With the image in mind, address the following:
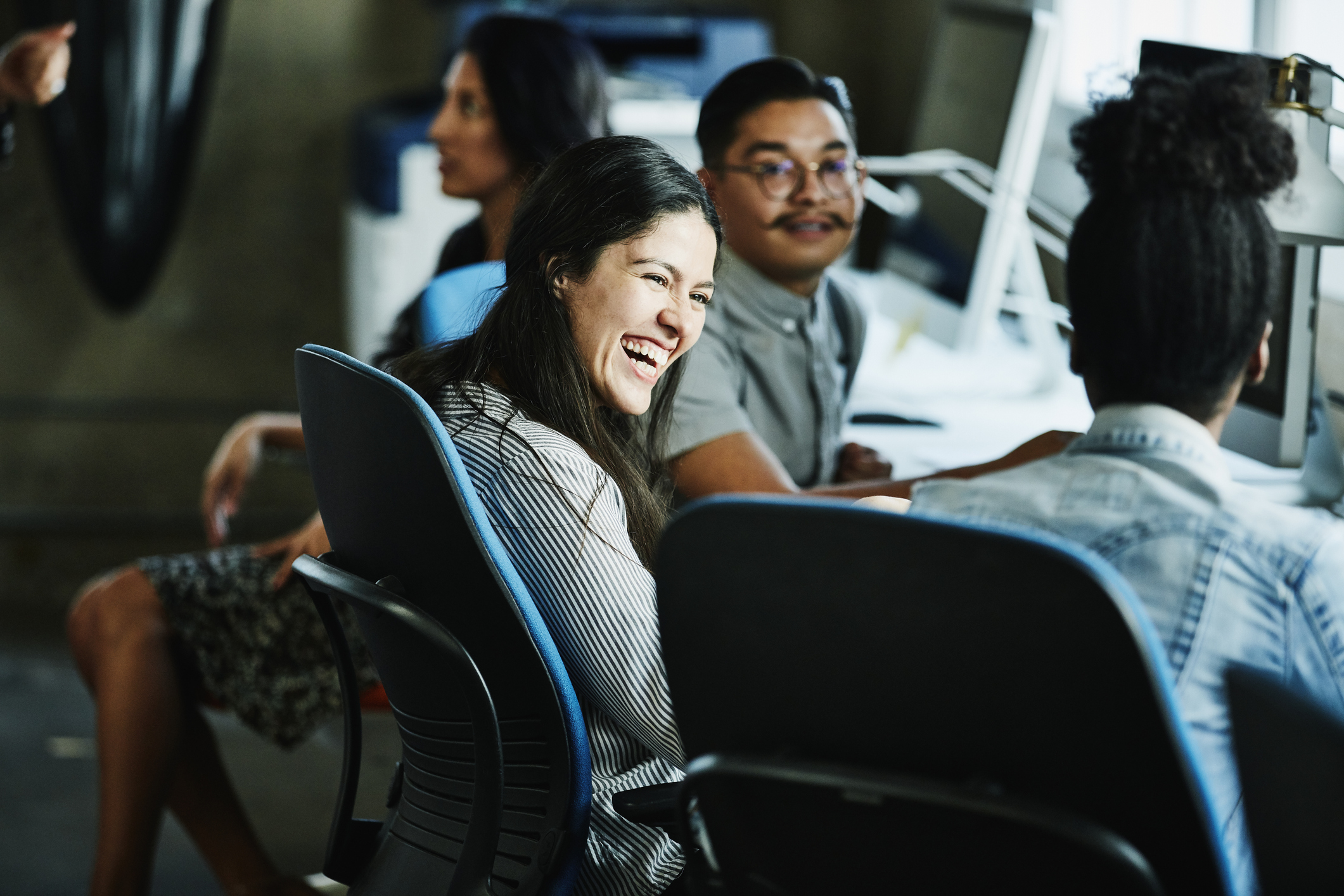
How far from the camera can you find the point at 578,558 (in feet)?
3.13

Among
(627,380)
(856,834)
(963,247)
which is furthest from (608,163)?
(963,247)

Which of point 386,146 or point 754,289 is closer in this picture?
point 754,289

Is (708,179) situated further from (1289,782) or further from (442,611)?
(1289,782)

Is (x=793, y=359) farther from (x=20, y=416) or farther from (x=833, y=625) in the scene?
(x=20, y=416)

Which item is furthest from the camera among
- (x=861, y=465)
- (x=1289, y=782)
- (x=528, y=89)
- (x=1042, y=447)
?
(x=528, y=89)

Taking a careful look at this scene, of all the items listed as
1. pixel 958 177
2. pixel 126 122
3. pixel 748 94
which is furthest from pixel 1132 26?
pixel 126 122

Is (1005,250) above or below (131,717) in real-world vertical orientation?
above

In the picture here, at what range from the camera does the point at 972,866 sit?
2.31ft

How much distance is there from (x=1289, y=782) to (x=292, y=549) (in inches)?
49.9

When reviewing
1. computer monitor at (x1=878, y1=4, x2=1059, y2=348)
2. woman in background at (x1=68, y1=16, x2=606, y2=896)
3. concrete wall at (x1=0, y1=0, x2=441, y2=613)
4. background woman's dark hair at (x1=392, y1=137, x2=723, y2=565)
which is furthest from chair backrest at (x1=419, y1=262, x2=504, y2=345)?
concrete wall at (x1=0, y1=0, x2=441, y2=613)

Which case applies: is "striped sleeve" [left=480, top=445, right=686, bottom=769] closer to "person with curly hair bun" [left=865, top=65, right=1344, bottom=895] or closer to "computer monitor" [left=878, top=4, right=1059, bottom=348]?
"person with curly hair bun" [left=865, top=65, right=1344, bottom=895]

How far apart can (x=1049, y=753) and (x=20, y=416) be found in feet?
11.4

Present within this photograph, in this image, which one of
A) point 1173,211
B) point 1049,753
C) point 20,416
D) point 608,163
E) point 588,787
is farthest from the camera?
point 20,416

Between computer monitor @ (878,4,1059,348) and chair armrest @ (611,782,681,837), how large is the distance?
1.22 meters
